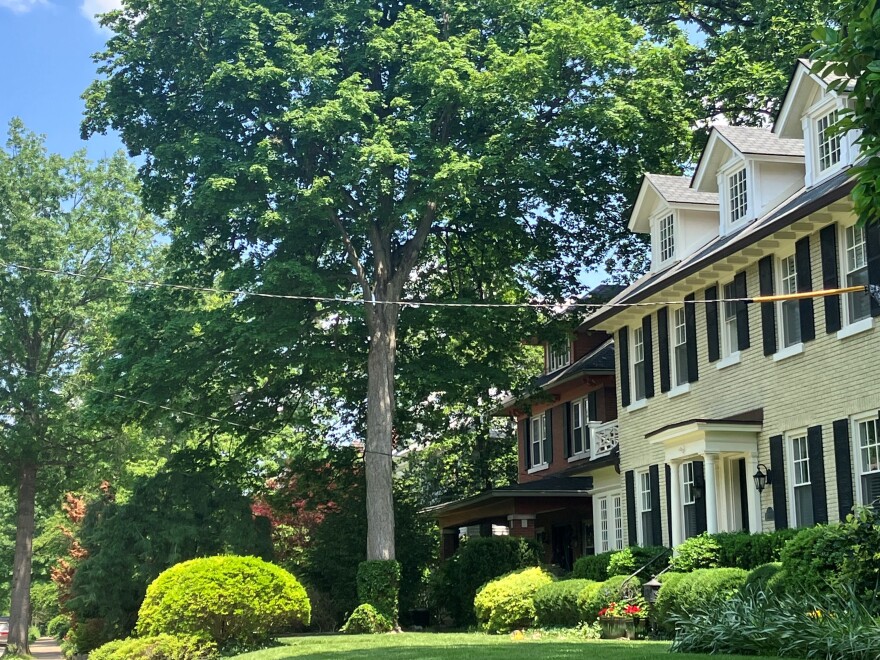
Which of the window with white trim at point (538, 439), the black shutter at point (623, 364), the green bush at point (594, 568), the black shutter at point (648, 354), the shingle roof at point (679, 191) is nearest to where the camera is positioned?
the green bush at point (594, 568)

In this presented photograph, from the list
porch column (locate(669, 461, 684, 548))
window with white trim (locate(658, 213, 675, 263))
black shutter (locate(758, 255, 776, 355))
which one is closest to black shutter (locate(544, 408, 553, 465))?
window with white trim (locate(658, 213, 675, 263))

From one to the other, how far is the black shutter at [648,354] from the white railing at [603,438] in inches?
163

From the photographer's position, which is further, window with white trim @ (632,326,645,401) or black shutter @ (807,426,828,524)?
window with white trim @ (632,326,645,401)

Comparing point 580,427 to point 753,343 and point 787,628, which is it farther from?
point 787,628

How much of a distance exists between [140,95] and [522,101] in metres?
10.7

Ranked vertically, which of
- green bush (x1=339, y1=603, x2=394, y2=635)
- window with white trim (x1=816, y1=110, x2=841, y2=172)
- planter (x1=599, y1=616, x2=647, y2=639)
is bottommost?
green bush (x1=339, y1=603, x2=394, y2=635)

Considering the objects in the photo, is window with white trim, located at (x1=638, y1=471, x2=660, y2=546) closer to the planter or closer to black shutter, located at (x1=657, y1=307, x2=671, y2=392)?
black shutter, located at (x1=657, y1=307, x2=671, y2=392)

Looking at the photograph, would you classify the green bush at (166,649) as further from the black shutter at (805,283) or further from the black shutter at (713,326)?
the black shutter at (805,283)

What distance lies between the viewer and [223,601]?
22641 mm

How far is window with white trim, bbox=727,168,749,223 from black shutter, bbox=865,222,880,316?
554 centimetres

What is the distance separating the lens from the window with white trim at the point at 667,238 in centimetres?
2772

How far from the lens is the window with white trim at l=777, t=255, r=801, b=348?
21.3 metres

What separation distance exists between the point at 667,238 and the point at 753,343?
5949mm

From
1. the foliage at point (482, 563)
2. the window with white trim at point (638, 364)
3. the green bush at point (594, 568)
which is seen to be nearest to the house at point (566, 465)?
the foliage at point (482, 563)
